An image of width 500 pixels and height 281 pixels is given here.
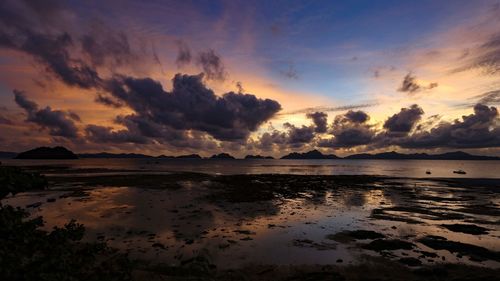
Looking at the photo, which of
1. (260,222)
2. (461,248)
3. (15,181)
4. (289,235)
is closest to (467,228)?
(461,248)

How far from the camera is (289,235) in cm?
2180

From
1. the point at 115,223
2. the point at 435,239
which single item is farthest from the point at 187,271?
the point at 435,239

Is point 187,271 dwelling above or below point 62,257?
below

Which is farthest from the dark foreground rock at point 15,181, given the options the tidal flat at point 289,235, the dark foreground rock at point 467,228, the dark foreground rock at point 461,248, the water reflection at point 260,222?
the dark foreground rock at point 467,228

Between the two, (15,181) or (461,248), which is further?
(461,248)

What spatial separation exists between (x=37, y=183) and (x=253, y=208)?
26557mm

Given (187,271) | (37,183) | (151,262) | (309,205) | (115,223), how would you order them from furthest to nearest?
1. (309,205)
2. (115,223)
3. (151,262)
4. (187,271)
5. (37,183)

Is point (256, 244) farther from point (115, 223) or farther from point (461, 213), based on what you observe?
point (461, 213)

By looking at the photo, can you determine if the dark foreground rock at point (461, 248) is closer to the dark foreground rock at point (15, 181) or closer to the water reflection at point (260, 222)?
the water reflection at point (260, 222)

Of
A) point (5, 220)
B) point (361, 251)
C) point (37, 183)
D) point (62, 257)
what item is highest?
point (37, 183)

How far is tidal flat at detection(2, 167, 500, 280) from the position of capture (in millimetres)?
15219

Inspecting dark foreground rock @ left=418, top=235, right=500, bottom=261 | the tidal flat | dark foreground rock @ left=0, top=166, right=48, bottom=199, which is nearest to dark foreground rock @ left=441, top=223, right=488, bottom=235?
the tidal flat

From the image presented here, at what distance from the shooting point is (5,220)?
20.1 feet

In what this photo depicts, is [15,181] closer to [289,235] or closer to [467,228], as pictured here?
[289,235]
